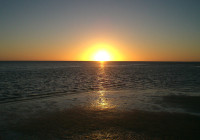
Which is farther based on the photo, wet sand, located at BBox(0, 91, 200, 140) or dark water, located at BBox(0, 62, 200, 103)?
dark water, located at BBox(0, 62, 200, 103)

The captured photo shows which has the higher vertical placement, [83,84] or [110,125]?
[110,125]

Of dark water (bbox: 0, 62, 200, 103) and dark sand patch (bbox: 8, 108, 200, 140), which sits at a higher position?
dark sand patch (bbox: 8, 108, 200, 140)

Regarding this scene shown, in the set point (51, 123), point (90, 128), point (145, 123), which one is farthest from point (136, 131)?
point (51, 123)

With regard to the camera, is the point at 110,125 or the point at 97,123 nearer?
the point at 110,125

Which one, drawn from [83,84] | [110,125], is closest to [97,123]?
[110,125]

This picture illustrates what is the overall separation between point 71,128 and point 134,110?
19.9 feet

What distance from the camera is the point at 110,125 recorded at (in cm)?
1023

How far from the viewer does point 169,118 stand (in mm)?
11562

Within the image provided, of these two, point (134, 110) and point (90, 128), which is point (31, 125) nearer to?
point (90, 128)

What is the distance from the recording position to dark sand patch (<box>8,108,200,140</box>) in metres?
8.82

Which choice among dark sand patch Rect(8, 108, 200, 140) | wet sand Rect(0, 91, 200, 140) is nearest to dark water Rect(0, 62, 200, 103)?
wet sand Rect(0, 91, 200, 140)

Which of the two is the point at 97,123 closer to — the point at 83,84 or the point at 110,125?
the point at 110,125

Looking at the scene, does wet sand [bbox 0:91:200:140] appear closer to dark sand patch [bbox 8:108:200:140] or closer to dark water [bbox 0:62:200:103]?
dark sand patch [bbox 8:108:200:140]

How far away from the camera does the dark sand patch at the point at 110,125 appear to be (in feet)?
28.9
